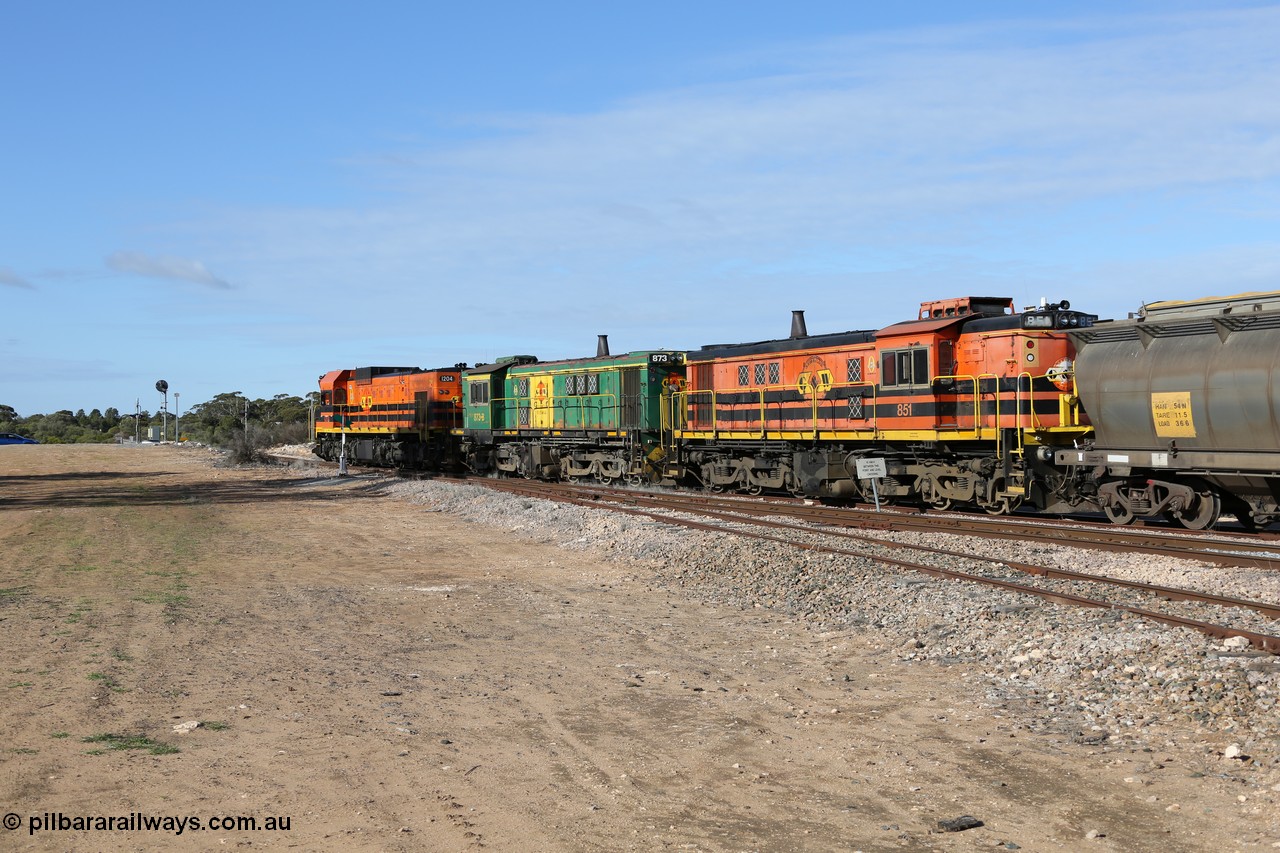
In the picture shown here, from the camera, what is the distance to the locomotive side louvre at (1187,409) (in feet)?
50.5

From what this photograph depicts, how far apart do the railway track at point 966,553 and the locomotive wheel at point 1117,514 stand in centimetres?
152

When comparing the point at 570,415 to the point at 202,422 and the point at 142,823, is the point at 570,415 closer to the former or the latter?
the point at 142,823

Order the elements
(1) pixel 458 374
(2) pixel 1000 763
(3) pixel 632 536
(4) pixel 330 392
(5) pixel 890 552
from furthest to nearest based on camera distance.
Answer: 1. (4) pixel 330 392
2. (1) pixel 458 374
3. (3) pixel 632 536
4. (5) pixel 890 552
5. (2) pixel 1000 763

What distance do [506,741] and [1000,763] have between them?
10.6 feet

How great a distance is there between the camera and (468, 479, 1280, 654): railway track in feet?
34.5

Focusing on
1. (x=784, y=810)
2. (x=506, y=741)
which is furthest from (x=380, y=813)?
(x=784, y=810)

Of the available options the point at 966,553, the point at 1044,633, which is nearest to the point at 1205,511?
the point at 966,553

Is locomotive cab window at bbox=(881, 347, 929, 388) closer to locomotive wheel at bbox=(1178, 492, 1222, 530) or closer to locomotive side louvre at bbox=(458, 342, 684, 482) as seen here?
locomotive wheel at bbox=(1178, 492, 1222, 530)

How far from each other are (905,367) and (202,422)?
370 ft

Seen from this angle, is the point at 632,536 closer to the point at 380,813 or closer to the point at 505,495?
the point at 505,495

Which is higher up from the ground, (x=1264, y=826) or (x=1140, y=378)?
(x=1140, y=378)

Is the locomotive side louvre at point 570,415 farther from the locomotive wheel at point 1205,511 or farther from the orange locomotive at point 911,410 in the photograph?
the locomotive wheel at point 1205,511

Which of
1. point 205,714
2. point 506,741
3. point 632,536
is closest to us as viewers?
point 506,741

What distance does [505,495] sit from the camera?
89.8 feet
